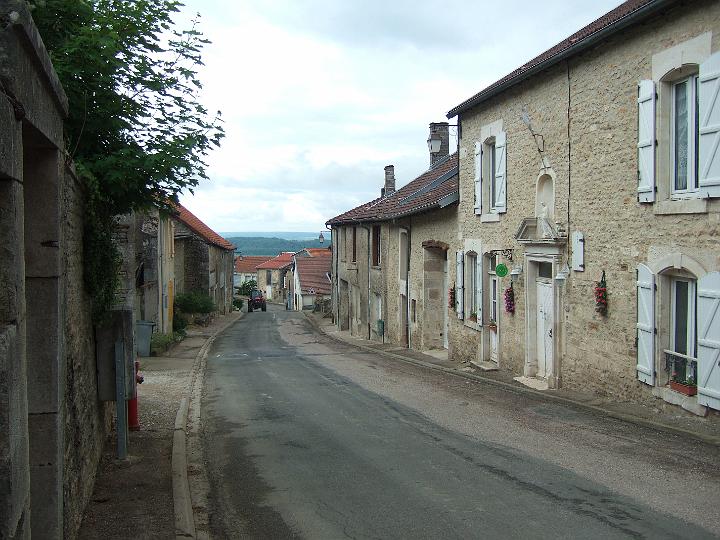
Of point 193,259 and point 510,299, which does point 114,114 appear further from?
point 193,259

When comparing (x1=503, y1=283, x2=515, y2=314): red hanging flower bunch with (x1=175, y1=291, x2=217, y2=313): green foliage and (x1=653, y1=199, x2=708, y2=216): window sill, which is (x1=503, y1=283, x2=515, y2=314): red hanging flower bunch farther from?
(x1=175, y1=291, x2=217, y2=313): green foliage

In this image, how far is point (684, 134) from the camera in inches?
370

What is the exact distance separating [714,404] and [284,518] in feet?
18.0

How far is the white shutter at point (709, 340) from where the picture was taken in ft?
27.9

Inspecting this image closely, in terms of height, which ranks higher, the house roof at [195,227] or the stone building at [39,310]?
the house roof at [195,227]

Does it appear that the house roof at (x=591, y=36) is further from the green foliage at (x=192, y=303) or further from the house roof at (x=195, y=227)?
the green foliage at (x=192, y=303)

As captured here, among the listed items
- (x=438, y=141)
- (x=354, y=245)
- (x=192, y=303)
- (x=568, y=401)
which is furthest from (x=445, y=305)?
(x=192, y=303)

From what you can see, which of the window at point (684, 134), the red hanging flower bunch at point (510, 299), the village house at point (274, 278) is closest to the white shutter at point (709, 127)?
the window at point (684, 134)

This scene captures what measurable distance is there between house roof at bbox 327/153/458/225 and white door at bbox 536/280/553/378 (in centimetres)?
516

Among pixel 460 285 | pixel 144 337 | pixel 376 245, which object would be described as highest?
pixel 376 245

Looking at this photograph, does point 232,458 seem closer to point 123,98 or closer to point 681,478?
point 123,98

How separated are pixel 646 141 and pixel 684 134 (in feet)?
1.75

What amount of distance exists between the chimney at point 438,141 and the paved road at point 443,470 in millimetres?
16793

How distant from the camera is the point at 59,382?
4.68 m
